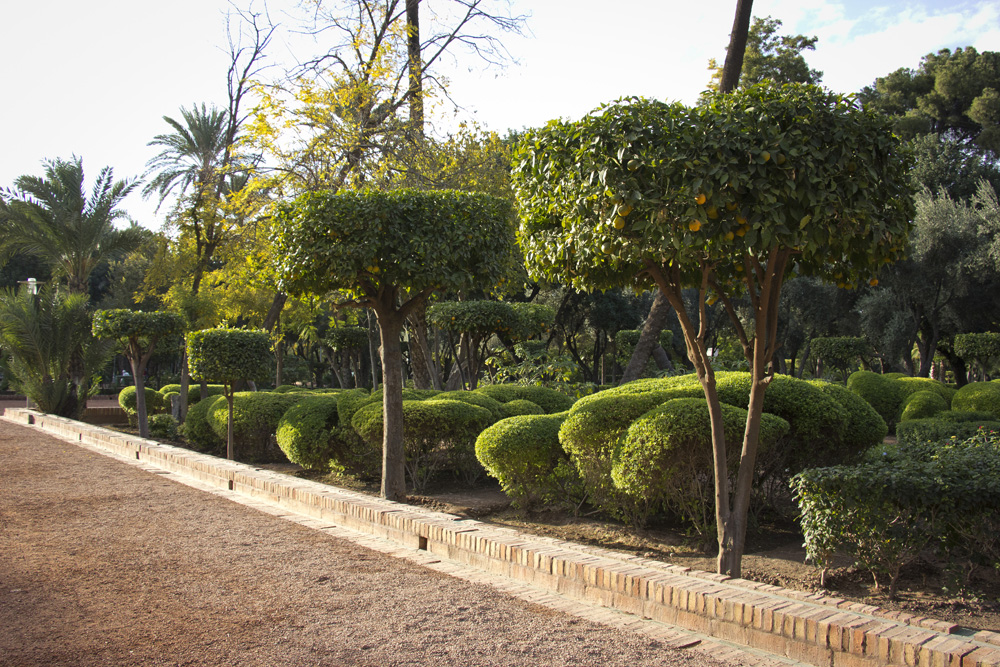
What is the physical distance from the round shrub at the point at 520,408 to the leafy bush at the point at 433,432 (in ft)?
1.52

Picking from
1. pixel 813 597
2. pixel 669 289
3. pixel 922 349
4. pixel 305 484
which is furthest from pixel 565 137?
pixel 922 349

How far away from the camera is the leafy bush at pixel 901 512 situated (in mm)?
4324

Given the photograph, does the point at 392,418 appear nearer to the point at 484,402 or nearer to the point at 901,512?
the point at 484,402

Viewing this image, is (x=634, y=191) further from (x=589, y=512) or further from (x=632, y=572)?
(x=589, y=512)

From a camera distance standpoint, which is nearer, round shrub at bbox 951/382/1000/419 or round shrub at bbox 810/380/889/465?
round shrub at bbox 810/380/889/465

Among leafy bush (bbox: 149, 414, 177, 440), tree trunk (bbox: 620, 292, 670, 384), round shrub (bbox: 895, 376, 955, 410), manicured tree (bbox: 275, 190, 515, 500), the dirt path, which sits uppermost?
manicured tree (bbox: 275, 190, 515, 500)

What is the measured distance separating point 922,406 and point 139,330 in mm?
14543

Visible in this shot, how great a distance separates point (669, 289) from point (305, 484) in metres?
4.84

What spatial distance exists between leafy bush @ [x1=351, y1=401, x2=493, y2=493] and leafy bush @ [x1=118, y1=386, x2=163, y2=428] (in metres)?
12.3

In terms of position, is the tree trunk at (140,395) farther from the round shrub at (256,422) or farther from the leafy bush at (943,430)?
the leafy bush at (943,430)

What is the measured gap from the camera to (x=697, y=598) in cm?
397

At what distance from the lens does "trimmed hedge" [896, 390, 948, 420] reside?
12.5 meters

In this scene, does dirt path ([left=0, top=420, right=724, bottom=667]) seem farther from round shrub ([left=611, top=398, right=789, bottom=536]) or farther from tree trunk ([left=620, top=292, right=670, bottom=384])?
tree trunk ([left=620, top=292, right=670, bottom=384])

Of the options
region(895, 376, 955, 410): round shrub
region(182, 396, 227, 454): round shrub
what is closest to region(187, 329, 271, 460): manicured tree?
region(182, 396, 227, 454): round shrub
